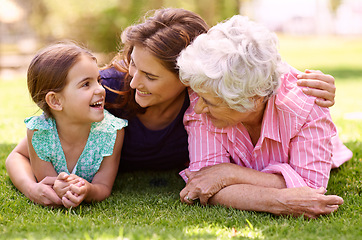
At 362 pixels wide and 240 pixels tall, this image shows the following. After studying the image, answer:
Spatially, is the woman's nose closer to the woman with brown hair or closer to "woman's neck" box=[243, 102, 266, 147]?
the woman with brown hair

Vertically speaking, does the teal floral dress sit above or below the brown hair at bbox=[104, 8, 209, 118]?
below

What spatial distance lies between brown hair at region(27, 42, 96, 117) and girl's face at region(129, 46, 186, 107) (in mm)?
436

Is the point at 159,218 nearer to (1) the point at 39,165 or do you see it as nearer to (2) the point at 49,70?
(1) the point at 39,165

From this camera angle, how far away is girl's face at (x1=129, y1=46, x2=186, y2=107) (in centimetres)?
307

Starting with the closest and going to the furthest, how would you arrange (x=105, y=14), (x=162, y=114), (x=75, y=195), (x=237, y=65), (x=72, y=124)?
1. (x=237, y=65)
2. (x=75, y=195)
3. (x=72, y=124)
4. (x=162, y=114)
5. (x=105, y=14)

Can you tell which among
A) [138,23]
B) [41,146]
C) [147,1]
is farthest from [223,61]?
[147,1]

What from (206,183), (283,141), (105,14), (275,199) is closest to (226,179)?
(206,183)

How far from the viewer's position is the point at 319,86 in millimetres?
2986

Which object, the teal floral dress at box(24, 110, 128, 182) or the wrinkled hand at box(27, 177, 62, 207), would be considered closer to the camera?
the wrinkled hand at box(27, 177, 62, 207)

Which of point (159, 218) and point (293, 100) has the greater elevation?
point (293, 100)

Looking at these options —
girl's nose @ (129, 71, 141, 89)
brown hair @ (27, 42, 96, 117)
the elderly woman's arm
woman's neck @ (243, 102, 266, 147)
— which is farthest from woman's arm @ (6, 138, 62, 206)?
woman's neck @ (243, 102, 266, 147)

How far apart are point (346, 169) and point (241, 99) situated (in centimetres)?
151

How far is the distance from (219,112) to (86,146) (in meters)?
1.08

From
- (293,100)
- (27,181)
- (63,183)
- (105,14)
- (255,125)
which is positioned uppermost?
(293,100)
